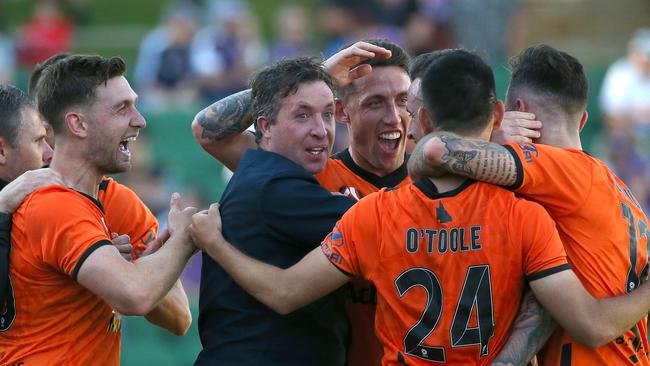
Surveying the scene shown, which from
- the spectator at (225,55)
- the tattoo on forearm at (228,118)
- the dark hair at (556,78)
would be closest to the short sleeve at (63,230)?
the tattoo on forearm at (228,118)

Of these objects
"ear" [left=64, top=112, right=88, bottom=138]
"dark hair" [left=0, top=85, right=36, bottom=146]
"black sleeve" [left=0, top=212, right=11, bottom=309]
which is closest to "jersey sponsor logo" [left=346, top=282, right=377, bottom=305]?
"ear" [left=64, top=112, right=88, bottom=138]

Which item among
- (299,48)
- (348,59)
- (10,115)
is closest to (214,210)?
(348,59)

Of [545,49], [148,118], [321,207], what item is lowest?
[148,118]

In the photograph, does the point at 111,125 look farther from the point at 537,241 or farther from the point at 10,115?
the point at 537,241

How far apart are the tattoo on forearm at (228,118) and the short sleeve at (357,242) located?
3.99ft

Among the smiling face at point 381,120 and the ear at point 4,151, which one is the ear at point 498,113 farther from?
the ear at point 4,151

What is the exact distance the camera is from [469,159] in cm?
452

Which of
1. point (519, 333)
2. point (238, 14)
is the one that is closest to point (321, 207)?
point (519, 333)

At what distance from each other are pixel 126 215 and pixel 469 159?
2137mm

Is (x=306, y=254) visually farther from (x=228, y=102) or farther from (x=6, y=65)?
(x=6, y=65)

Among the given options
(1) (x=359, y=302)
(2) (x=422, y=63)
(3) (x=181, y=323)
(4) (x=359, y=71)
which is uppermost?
(2) (x=422, y=63)

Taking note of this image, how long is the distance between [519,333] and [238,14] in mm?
10825

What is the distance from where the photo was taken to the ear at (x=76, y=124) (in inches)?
209

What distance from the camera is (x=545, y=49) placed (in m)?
5.04
